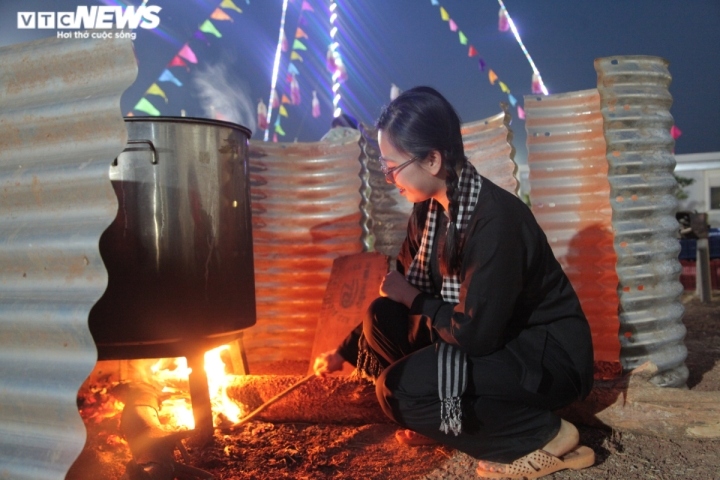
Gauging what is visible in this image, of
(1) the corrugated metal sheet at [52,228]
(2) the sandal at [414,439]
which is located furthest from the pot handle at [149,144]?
(2) the sandal at [414,439]

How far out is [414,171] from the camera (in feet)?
6.98

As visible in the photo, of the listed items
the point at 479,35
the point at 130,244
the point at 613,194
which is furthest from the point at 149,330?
the point at 479,35

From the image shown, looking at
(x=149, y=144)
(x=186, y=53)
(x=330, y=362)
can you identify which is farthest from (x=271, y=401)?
A: (x=186, y=53)

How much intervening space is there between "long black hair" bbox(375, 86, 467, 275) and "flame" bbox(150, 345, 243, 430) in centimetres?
146

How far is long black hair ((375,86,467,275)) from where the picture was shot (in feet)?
6.75

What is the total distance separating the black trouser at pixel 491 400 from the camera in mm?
2098

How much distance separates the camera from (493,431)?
2.13m

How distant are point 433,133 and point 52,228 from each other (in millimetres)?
1371

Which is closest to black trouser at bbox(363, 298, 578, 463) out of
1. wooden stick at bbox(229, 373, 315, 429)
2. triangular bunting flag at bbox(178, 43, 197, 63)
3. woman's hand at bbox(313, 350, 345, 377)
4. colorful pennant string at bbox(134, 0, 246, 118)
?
woman's hand at bbox(313, 350, 345, 377)

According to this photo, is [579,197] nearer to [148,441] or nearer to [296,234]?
[296,234]

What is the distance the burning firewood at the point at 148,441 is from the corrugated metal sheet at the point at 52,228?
1.76ft

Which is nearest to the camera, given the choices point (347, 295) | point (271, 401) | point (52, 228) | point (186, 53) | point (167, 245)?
point (52, 228)

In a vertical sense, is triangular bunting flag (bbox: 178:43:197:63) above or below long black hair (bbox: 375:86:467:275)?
above

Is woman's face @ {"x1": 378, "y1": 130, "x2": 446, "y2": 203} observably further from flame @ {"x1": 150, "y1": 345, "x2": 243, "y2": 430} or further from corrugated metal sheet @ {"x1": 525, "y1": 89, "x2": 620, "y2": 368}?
corrugated metal sheet @ {"x1": 525, "y1": 89, "x2": 620, "y2": 368}
